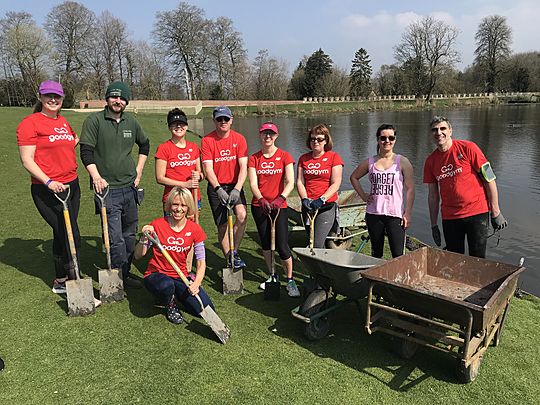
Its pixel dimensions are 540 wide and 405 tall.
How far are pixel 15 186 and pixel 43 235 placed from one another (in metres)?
4.64

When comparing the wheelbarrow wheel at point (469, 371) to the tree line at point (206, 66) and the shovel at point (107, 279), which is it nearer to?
the shovel at point (107, 279)

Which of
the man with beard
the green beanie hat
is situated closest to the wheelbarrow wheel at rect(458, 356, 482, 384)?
the man with beard

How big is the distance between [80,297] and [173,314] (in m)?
0.91

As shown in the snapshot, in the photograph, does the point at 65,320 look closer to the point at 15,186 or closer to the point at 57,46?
the point at 15,186

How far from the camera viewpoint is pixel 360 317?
14.4 ft

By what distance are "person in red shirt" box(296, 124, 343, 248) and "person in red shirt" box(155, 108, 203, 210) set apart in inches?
48.1

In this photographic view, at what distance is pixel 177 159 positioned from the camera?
4805mm

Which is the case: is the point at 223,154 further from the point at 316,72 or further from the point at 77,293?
the point at 316,72

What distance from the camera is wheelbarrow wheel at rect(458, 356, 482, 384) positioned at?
129 inches

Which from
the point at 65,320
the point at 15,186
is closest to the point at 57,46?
the point at 15,186

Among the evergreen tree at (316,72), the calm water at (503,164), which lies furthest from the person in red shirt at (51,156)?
the evergreen tree at (316,72)

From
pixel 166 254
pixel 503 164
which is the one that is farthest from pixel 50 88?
pixel 503 164

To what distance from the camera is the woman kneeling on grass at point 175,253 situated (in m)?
4.07

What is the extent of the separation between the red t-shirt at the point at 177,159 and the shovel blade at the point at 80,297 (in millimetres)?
1196
